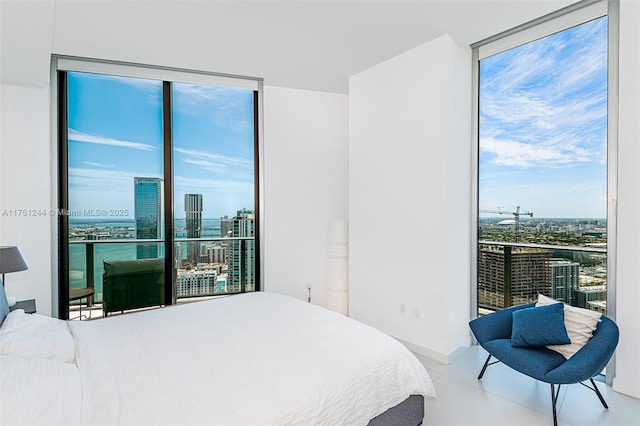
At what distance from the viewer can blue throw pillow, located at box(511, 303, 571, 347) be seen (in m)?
2.22

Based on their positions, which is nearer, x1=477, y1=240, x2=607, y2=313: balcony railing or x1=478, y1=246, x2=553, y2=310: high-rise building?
x1=477, y1=240, x2=607, y2=313: balcony railing

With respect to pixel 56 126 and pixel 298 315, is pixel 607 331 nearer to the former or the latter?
pixel 298 315

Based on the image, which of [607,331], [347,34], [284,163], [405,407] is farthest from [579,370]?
[284,163]

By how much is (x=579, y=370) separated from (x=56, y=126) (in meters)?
4.45

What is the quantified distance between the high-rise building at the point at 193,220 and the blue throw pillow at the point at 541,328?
317 centimetres

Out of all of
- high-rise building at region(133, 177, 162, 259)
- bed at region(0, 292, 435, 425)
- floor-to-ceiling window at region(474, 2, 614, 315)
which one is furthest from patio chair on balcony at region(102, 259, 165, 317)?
floor-to-ceiling window at region(474, 2, 614, 315)

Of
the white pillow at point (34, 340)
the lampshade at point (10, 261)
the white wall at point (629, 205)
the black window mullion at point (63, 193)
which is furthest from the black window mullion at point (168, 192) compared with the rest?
the white wall at point (629, 205)

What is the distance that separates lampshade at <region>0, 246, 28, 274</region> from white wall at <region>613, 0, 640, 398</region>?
4.22 m

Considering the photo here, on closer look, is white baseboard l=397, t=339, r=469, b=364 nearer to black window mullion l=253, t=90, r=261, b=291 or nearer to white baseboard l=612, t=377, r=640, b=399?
white baseboard l=612, t=377, r=640, b=399

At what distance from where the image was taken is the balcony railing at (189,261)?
11.6ft

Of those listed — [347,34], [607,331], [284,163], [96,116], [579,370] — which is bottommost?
[579,370]

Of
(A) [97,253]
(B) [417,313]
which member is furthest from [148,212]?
(B) [417,313]

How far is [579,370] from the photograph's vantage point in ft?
6.20

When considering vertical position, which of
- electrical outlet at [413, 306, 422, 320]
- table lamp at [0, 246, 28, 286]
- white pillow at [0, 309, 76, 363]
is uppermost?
table lamp at [0, 246, 28, 286]
